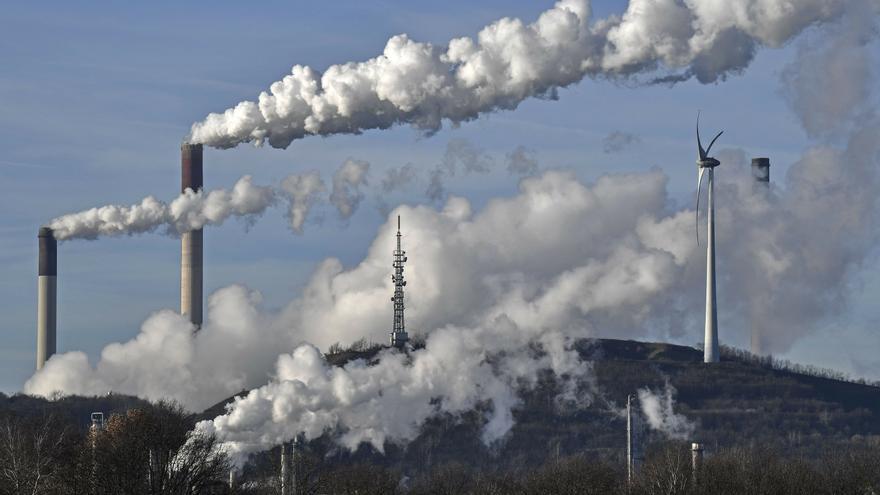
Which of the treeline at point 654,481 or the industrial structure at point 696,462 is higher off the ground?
the industrial structure at point 696,462

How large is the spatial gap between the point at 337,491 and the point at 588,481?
27.7 m

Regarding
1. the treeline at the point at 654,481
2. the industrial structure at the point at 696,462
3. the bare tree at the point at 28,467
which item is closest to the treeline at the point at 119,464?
the bare tree at the point at 28,467

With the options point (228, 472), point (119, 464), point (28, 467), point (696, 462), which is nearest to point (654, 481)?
point (696, 462)

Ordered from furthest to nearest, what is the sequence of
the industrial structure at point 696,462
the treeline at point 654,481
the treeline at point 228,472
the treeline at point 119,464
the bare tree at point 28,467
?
the industrial structure at point 696,462 → the treeline at point 654,481 → the treeline at point 228,472 → the treeline at point 119,464 → the bare tree at point 28,467

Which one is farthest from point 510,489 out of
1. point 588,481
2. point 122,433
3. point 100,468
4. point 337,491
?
point 100,468

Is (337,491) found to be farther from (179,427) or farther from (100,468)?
(100,468)

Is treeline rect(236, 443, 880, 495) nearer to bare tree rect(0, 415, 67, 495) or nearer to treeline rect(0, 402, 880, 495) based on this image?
treeline rect(0, 402, 880, 495)

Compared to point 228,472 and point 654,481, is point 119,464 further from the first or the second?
point 654,481

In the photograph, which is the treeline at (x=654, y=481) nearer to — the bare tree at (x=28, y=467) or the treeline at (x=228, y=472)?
the treeline at (x=228, y=472)

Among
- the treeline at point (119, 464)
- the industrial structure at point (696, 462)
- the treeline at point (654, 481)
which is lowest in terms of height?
the treeline at point (654, 481)

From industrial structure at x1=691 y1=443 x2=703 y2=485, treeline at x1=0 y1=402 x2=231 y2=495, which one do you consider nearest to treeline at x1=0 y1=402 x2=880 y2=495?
treeline at x1=0 y1=402 x2=231 y2=495

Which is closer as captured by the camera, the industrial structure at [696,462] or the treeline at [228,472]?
the treeline at [228,472]

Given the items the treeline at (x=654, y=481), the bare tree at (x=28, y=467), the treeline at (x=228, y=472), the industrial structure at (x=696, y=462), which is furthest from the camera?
the industrial structure at (x=696, y=462)

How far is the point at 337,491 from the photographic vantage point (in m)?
144
